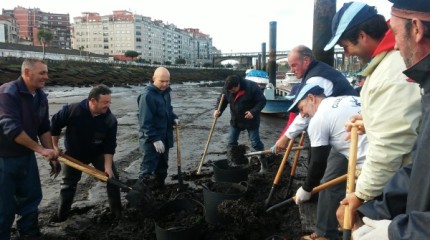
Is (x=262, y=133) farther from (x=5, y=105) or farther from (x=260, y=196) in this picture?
(x=5, y=105)

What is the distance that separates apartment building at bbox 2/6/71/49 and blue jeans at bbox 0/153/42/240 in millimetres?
140739

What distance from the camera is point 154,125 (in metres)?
5.48

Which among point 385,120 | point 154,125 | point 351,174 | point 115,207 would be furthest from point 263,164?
point 385,120

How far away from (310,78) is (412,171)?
3025 millimetres

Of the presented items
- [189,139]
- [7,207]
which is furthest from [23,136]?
[189,139]

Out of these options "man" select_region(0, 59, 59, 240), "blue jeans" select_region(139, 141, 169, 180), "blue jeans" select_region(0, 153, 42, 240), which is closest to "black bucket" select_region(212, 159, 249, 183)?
"blue jeans" select_region(139, 141, 169, 180)

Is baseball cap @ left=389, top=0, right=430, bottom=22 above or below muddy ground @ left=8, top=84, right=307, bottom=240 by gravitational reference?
above

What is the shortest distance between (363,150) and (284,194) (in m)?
2.38

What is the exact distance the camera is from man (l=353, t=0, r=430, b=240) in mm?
1411

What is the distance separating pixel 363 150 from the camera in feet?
9.77

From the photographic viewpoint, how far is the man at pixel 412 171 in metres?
1.41

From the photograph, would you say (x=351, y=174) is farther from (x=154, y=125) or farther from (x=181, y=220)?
(x=154, y=125)

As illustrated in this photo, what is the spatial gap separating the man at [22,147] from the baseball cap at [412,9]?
3.65 meters

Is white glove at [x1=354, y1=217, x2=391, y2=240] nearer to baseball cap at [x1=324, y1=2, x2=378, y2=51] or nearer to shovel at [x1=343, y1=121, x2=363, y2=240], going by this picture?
shovel at [x1=343, y1=121, x2=363, y2=240]
